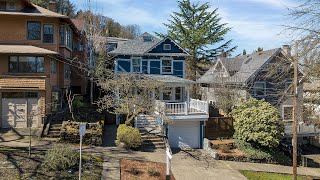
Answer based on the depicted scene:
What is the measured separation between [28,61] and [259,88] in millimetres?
23020

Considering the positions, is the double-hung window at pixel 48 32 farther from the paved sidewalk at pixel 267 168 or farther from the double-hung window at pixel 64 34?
the paved sidewalk at pixel 267 168

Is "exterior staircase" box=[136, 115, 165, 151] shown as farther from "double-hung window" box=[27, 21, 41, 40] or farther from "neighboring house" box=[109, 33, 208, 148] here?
"double-hung window" box=[27, 21, 41, 40]

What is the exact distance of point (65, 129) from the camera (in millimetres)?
22281

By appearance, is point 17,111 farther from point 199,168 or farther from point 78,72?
point 199,168

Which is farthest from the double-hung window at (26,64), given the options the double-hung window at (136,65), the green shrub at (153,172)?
the green shrub at (153,172)

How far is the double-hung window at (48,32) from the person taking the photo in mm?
26594

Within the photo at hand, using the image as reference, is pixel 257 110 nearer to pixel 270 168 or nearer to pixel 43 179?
pixel 270 168

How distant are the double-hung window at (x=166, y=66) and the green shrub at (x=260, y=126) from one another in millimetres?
8628

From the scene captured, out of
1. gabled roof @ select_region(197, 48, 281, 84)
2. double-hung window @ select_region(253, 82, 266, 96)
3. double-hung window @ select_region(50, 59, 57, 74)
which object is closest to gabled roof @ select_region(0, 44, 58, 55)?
double-hung window @ select_region(50, 59, 57, 74)

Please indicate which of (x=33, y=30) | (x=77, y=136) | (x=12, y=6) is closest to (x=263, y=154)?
(x=77, y=136)

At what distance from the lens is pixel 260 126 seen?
82.5ft

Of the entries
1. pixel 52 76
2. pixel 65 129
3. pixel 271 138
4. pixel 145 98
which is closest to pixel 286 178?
pixel 271 138

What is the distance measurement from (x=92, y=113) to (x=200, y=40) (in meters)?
Result: 21.5

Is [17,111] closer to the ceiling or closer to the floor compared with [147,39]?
closer to the floor
